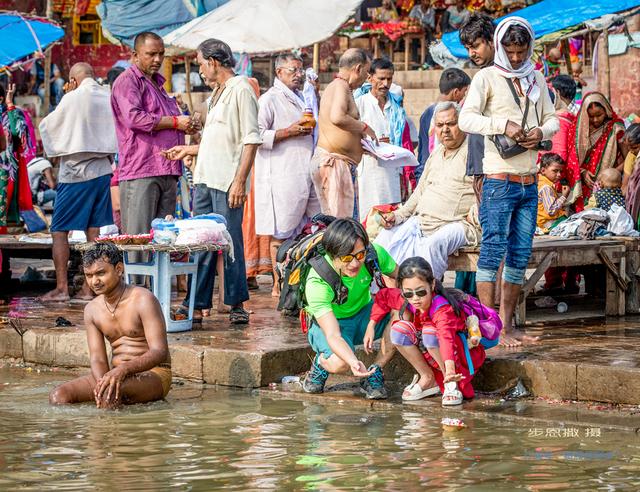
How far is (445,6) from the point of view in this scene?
24688 millimetres

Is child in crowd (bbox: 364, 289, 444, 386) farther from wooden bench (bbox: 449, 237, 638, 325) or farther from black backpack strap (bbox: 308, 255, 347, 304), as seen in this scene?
wooden bench (bbox: 449, 237, 638, 325)

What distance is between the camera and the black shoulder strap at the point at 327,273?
6.88 m

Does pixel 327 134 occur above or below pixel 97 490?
above

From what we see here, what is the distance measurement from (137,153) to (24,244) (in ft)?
8.17

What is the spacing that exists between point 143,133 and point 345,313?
2.65 meters

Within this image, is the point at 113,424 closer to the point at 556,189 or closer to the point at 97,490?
the point at 97,490

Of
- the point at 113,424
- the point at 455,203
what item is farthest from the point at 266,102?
the point at 113,424

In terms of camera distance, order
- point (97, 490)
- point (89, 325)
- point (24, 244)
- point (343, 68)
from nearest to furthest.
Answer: point (97, 490) → point (89, 325) → point (343, 68) → point (24, 244)

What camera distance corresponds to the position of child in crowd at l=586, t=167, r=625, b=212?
33.5 feet

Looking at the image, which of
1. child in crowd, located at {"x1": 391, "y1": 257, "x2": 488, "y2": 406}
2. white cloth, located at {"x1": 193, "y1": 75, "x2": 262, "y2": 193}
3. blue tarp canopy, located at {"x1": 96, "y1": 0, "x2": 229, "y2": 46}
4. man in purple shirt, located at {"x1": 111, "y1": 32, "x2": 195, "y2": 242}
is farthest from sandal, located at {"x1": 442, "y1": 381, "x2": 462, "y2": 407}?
blue tarp canopy, located at {"x1": 96, "y1": 0, "x2": 229, "y2": 46}

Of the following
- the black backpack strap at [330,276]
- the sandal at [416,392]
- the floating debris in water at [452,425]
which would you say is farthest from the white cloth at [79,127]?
the floating debris in water at [452,425]

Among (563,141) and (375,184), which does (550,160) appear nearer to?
(563,141)

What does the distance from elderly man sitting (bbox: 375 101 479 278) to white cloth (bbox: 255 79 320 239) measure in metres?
1.48

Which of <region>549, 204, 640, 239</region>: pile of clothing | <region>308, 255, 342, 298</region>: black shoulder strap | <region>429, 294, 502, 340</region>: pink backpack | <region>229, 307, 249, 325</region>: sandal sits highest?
<region>549, 204, 640, 239</region>: pile of clothing
